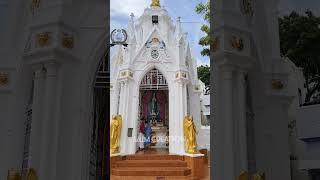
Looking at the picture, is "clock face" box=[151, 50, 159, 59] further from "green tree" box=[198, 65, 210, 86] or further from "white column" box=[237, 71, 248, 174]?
"white column" box=[237, 71, 248, 174]

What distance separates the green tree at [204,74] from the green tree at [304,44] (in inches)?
164

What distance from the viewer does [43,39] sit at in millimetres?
A: 3053

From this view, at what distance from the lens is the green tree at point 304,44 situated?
6938 millimetres

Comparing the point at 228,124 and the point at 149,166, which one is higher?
the point at 228,124

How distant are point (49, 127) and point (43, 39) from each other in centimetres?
70

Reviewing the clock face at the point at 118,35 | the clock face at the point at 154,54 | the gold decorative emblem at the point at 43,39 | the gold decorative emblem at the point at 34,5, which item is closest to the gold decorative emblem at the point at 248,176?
the clock face at the point at 154,54

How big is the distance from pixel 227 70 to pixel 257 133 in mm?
976

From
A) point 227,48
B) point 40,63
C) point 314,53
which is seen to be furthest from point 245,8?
A: point 314,53

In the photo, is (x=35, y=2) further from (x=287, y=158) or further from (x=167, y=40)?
(x=287, y=158)

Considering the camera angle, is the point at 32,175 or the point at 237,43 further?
the point at 237,43

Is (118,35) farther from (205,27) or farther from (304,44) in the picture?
(304,44)

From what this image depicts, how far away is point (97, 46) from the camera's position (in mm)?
3201

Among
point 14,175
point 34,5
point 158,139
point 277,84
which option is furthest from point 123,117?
point 277,84

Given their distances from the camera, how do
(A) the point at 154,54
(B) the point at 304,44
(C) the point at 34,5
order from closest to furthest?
(A) the point at 154,54 → (C) the point at 34,5 → (B) the point at 304,44
